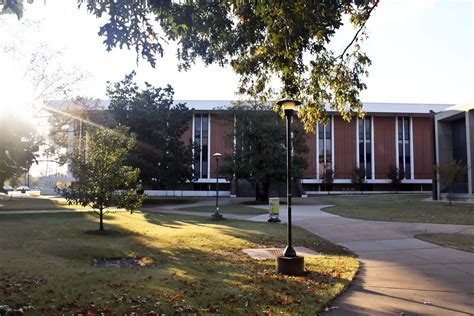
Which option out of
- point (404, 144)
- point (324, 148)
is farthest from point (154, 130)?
point (404, 144)

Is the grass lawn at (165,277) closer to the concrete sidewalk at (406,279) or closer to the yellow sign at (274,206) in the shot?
the concrete sidewalk at (406,279)

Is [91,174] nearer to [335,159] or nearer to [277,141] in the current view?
[277,141]

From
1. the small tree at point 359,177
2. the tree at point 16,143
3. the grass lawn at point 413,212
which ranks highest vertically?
the tree at point 16,143

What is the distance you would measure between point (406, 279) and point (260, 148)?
110 feet

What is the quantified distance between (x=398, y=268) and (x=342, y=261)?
1357 mm

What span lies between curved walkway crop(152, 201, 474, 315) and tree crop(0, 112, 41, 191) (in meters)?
19.6

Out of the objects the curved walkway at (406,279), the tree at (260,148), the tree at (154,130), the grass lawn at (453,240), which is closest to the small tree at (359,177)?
the tree at (260,148)

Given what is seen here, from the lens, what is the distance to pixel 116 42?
18.5 ft

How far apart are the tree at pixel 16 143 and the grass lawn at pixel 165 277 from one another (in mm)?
12159

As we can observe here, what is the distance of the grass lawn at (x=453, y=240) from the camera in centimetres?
1228

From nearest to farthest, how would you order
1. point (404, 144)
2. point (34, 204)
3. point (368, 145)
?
point (34, 204), point (368, 145), point (404, 144)

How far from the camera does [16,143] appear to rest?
28141 mm

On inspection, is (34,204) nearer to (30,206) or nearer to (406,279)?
(30,206)

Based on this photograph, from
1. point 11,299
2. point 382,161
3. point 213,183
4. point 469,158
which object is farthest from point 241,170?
point 382,161
